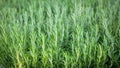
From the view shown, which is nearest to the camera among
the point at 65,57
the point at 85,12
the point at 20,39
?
the point at 65,57

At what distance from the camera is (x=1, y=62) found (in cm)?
169

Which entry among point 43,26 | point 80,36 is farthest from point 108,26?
point 43,26

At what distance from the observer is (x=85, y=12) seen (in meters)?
2.01

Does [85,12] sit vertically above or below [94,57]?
above

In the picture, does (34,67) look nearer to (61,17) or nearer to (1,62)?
(1,62)

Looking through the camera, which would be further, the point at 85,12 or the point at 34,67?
the point at 85,12

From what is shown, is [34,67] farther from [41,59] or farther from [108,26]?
[108,26]

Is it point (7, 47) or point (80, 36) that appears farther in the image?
point (7, 47)

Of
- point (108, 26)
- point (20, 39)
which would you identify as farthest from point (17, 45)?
point (108, 26)

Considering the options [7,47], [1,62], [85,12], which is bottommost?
[1,62]

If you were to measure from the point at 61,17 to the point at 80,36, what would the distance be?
33 cm

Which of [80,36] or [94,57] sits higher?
[80,36]

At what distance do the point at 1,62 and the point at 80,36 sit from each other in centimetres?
60

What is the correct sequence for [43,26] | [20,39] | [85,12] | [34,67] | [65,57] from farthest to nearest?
[85,12], [43,26], [20,39], [34,67], [65,57]
